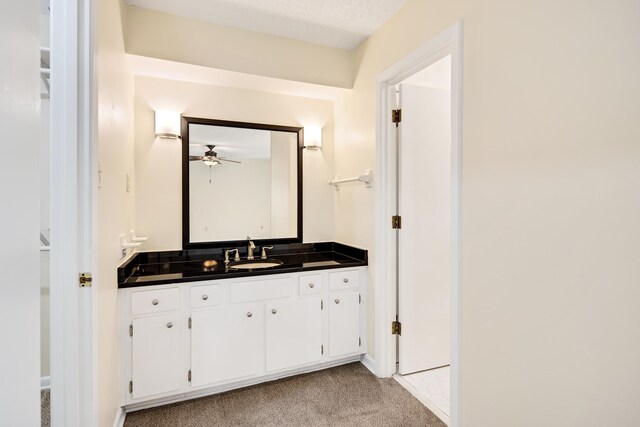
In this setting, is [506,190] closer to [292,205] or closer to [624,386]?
[624,386]

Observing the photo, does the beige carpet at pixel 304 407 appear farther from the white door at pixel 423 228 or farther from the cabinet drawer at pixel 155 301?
the cabinet drawer at pixel 155 301

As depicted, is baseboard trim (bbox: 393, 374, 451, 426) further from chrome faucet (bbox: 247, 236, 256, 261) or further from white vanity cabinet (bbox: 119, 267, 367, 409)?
chrome faucet (bbox: 247, 236, 256, 261)

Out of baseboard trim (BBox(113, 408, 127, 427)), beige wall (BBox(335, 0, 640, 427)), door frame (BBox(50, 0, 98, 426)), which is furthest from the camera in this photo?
baseboard trim (BBox(113, 408, 127, 427))

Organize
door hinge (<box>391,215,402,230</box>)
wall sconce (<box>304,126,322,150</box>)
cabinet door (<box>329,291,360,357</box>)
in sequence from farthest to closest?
wall sconce (<box>304,126,322,150</box>) → cabinet door (<box>329,291,360,357</box>) → door hinge (<box>391,215,402,230</box>)

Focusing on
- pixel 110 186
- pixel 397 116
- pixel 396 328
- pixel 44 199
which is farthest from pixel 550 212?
pixel 44 199

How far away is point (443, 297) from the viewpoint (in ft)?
8.25

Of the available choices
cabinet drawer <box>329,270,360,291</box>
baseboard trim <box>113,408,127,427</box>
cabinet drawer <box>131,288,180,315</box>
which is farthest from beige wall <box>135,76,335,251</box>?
cabinet drawer <box>329,270,360,291</box>

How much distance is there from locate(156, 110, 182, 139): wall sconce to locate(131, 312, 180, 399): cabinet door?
1.35m

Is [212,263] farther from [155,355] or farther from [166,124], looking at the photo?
[166,124]

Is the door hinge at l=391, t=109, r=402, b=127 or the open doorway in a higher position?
the door hinge at l=391, t=109, r=402, b=127

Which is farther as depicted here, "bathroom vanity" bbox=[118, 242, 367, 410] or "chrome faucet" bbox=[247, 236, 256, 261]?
"chrome faucet" bbox=[247, 236, 256, 261]

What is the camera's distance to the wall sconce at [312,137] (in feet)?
9.64

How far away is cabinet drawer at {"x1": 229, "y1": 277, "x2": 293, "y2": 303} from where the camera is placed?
2.18 metres

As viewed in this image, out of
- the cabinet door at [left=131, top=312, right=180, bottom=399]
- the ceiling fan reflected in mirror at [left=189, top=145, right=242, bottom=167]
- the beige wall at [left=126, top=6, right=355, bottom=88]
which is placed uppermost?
the beige wall at [left=126, top=6, right=355, bottom=88]
